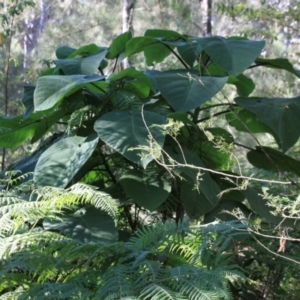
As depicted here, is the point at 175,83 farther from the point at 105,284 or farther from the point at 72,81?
the point at 105,284

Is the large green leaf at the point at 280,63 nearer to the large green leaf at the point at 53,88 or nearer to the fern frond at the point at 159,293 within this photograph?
the large green leaf at the point at 53,88

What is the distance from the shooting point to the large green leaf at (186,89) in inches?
66.6

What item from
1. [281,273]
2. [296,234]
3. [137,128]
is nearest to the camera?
[137,128]

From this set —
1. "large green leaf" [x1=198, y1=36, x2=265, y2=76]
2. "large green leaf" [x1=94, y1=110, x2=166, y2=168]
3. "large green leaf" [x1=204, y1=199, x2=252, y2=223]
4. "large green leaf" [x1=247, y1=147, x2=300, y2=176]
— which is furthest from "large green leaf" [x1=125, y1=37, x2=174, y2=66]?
"large green leaf" [x1=204, y1=199, x2=252, y2=223]

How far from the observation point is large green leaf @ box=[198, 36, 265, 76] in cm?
180

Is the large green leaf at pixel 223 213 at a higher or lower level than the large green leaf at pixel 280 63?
lower

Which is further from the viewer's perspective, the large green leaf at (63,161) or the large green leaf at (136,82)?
the large green leaf at (136,82)

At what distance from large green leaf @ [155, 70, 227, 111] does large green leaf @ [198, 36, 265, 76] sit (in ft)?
0.35

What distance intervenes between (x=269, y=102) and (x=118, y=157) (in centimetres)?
61

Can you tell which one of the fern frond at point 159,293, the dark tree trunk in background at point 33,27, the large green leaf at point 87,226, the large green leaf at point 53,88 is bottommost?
the dark tree trunk in background at point 33,27

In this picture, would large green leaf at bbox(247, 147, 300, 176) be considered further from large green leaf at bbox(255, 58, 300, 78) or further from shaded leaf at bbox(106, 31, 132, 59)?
shaded leaf at bbox(106, 31, 132, 59)

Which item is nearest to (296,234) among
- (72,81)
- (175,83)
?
(175,83)

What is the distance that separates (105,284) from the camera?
1.09m

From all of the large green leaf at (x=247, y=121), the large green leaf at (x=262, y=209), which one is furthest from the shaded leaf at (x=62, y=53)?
the large green leaf at (x=262, y=209)
